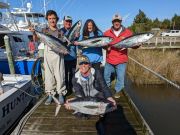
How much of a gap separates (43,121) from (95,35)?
208 centimetres

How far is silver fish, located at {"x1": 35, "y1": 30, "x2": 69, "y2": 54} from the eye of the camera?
5375 millimetres

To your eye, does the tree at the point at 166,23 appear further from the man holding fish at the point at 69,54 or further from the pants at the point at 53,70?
the pants at the point at 53,70

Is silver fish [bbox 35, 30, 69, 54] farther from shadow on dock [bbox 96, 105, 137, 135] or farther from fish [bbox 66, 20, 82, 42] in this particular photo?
shadow on dock [bbox 96, 105, 137, 135]

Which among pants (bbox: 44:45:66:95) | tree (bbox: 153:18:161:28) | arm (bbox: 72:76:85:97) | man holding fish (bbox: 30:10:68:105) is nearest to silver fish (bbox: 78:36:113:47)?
man holding fish (bbox: 30:10:68:105)

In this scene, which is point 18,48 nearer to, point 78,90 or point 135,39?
point 135,39

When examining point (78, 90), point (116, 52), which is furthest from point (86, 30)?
point (78, 90)

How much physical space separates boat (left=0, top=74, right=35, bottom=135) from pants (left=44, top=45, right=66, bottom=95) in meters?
1.08

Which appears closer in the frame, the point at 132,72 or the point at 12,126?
the point at 12,126

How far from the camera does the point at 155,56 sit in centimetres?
1692

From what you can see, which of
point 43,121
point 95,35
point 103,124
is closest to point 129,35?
point 95,35

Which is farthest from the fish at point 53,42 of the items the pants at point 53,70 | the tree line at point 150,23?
the tree line at point 150,23

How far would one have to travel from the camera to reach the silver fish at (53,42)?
5.38 m

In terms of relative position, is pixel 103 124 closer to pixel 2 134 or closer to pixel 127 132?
pixel 127 132

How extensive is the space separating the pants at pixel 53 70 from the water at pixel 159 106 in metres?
5.29
